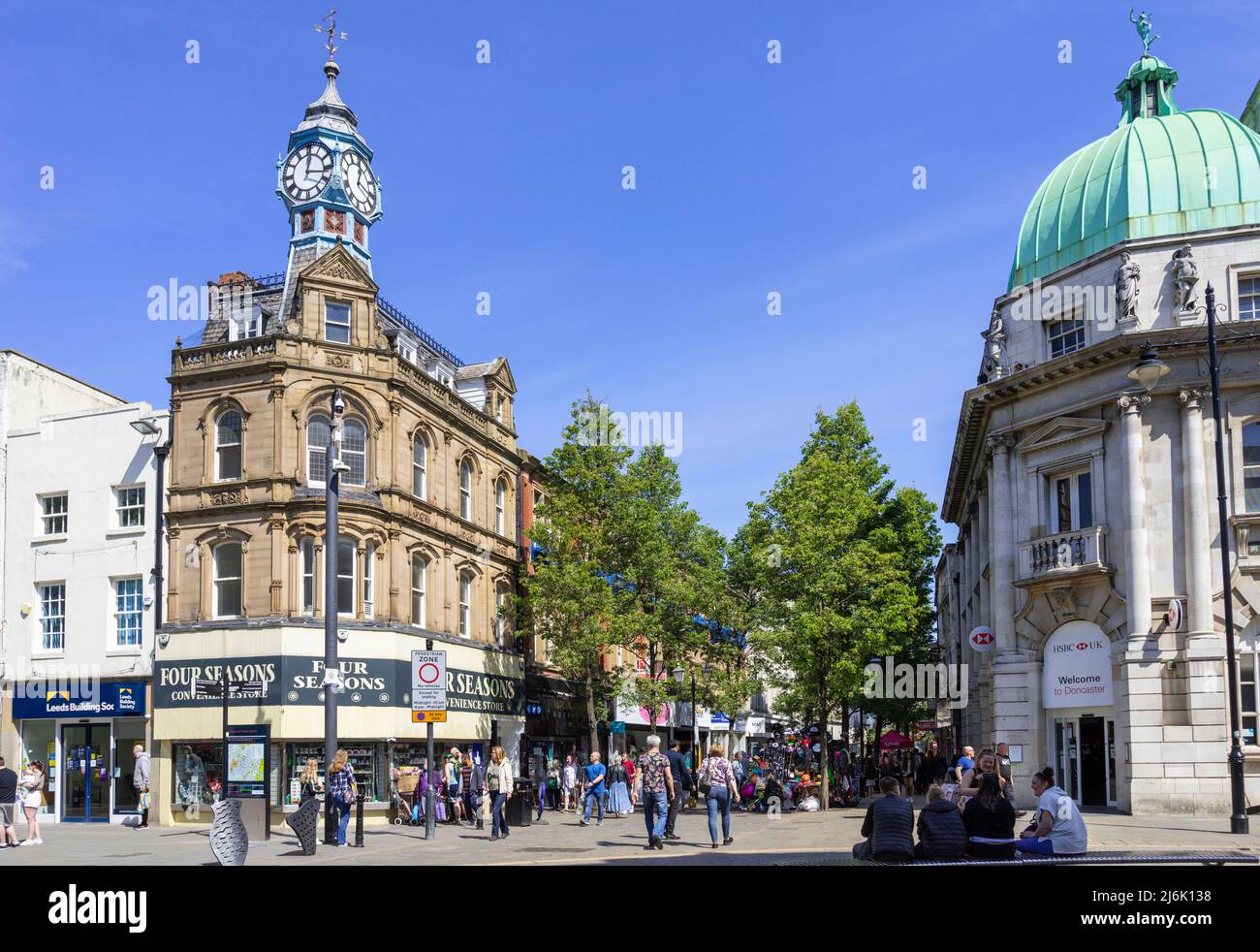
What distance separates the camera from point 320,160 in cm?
3725

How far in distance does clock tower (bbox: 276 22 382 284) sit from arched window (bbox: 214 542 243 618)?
9247 mm

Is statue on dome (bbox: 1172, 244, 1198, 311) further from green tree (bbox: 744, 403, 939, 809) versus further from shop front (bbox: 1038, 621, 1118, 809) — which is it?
green tree (bbox: 744, 403, 939, 809)

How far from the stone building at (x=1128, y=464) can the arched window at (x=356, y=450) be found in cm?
1746

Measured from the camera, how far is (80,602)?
32844mm

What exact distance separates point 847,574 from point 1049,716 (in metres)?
8.57

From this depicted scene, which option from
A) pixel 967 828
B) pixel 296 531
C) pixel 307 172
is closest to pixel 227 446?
pixel 296 531

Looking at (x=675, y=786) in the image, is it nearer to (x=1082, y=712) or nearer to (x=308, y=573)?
(x=308, y=573)

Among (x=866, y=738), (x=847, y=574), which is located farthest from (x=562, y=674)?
(x=866, y=738)

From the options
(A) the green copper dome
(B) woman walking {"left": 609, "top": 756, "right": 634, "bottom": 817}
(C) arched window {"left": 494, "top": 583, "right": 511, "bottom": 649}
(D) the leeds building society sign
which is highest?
(A) the green copper dome

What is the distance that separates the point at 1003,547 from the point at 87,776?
25.8 meters

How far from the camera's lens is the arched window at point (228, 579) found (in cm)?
3109

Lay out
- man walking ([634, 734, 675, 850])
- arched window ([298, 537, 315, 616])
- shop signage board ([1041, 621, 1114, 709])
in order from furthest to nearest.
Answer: arched window ([298, 537, 315, 616]) → shop signage board ([1041, 621, 1114, 709]) → man walking ([634, 734, 675, 850])

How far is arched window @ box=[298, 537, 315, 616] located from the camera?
30.8 metres

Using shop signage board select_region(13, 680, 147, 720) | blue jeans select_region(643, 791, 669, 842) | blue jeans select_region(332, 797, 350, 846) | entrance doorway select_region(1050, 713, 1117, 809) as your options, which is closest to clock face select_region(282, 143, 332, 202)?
shop signage board select_region(13, 680, 147, 720)
